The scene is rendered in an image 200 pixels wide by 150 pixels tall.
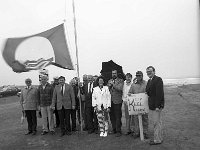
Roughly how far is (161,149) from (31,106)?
525 cm

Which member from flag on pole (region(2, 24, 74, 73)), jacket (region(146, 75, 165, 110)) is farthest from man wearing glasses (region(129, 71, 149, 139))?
flag on pole (region(2, 24, 74, 73))

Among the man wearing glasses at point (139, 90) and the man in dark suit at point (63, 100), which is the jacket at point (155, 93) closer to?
the man wearing glasses at point (139, 90)

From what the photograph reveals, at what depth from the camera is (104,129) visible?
9.98 metres

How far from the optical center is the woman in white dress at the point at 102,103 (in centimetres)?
980

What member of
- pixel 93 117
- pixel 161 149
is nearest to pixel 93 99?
pixel 93 117

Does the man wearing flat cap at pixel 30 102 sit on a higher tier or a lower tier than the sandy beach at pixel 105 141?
higher

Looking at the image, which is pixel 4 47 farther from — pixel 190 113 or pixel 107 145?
pixel 190 113

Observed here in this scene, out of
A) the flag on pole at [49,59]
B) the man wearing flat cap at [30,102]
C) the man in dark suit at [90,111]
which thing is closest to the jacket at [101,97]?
the man in dark suit at [90,111]

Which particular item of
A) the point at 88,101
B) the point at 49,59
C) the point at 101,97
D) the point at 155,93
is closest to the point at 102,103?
the point at 101,97

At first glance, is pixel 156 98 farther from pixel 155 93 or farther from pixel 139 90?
pixel 139 90

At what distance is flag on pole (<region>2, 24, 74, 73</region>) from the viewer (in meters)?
9.37

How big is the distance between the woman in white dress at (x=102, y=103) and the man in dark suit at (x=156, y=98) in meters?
1.82

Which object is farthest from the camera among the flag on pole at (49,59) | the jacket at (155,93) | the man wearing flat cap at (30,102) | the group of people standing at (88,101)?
the man wearing flat cap at (30,102)

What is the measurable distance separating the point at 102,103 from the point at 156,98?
2342mm
